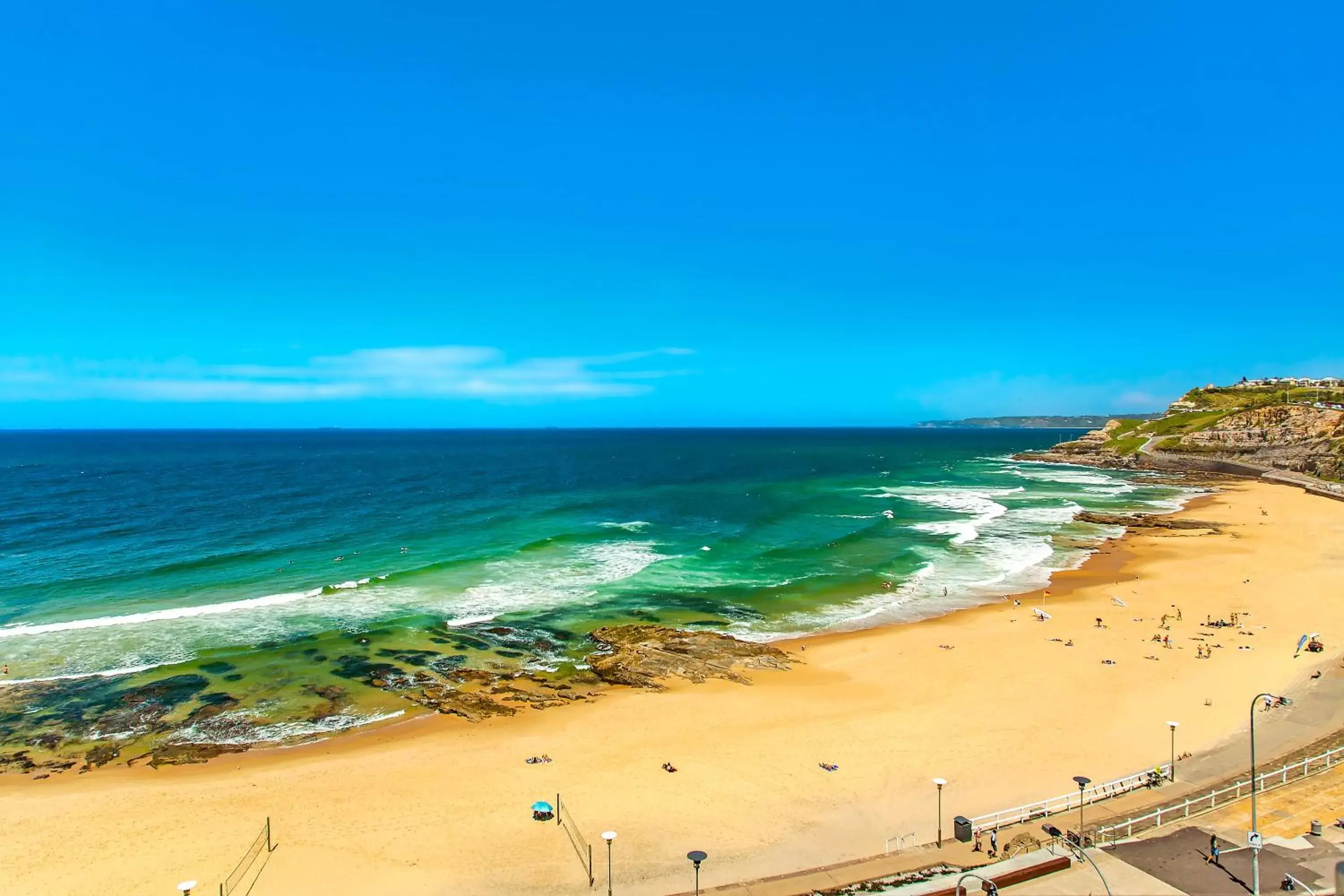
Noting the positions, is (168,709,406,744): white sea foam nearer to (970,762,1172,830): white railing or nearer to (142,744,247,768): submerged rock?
(142,744,247,768): submerged rock

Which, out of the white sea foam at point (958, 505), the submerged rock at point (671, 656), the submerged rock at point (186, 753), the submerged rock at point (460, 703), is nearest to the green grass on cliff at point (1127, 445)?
the white sea foam at point (958, 505)

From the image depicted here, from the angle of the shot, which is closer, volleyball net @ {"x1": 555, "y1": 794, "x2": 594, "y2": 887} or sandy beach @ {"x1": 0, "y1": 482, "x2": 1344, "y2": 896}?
volleyball net @ {"x1": 555, "y1": 794, "x2": 594, "y2": 887}

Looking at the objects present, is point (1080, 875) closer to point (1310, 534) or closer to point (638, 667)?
point (638, 667)

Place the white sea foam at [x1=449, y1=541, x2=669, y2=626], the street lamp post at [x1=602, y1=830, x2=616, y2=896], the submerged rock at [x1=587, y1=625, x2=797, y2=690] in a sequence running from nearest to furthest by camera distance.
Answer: the street lamp post at [x1=602, y1=830, x2=616, y2=896] < the submerged rock at [x1=587, y1=625, x2=797, y2=690] < the white sea foam at [x1=449, y1=541, x2=669, y2=626]

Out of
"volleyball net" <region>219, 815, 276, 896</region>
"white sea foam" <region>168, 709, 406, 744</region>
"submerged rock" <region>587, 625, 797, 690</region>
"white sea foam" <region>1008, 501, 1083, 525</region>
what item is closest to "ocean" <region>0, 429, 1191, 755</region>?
"white sea foam" <region>168, 709, 406, 744</region>

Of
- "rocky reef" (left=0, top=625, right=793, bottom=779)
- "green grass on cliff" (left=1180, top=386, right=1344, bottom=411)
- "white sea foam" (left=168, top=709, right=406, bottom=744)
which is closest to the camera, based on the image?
"rocky reef" (left=0, top=625, right=793, bottom=779)

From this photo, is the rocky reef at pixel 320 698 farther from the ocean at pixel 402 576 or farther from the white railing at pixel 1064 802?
the white railing at pixel 1064 802
